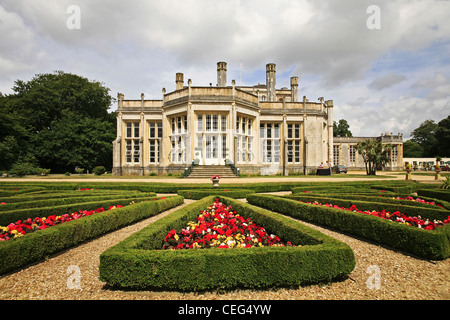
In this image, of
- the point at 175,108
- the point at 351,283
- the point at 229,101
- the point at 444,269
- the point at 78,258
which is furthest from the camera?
the point at 175,108

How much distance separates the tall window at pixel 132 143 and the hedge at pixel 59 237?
901 inches

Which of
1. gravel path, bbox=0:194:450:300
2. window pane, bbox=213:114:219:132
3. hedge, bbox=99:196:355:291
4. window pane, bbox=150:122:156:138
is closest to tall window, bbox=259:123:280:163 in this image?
window pane, bbox=213:114:219:132

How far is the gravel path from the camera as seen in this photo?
3158 millimetres

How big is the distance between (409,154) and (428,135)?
12.8 meters

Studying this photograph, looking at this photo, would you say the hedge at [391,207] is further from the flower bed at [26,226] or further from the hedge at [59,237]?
the flower bed at [26,226]

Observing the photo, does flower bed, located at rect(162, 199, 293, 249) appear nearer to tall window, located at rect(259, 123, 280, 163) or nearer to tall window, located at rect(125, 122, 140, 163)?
tall window, located at rect(259, 123, 280, 163)

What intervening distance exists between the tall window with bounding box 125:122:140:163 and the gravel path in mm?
25144

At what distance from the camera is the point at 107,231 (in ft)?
19.4

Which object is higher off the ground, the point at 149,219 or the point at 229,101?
the point at 229,101

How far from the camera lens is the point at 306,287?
3371 mm

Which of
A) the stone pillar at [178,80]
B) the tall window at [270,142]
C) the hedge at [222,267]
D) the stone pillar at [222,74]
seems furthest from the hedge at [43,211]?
the stone pillar at [178,80]

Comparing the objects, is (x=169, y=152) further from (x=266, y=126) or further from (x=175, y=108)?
(x=266, y=126)

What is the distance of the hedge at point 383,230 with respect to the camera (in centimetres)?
409
